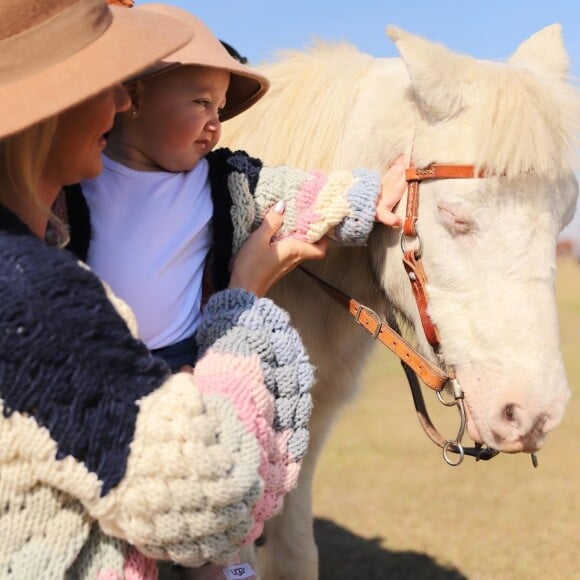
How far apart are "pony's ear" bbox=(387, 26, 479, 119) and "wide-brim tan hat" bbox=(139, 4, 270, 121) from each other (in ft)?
1.08

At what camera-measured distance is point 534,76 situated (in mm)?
1806

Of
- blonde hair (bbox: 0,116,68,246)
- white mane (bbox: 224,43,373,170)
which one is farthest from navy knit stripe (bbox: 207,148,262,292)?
blonde hair (bbox: 0,116,68,246)

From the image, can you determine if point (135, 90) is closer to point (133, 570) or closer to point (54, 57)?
point (54, 57)

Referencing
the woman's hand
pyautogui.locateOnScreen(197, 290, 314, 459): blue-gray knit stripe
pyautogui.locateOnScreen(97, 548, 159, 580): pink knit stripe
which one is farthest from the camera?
the woman's hand

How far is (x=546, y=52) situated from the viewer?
2.07 meters

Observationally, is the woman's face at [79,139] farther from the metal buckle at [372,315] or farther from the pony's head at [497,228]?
the metal buckle at [372,315]

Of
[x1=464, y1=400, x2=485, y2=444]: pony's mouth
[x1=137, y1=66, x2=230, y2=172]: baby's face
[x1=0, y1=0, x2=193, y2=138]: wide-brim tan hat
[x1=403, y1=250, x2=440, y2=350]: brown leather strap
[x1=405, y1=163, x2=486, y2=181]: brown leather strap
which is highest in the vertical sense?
[x1=0, y1=0, x2=193, y2=138]: wide-brim tan hat

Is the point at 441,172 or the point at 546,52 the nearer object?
the point at 441,172

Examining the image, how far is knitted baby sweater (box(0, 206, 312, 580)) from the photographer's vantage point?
97cm

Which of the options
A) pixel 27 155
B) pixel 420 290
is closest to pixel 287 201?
pixel 420 290

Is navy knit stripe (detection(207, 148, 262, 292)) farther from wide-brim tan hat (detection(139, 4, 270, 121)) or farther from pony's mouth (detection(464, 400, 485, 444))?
pony's mouth (detection(464, 400, 485, 444))

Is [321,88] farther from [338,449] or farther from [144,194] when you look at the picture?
[338,449]

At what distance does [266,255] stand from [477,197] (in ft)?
1.61

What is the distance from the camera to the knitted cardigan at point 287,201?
163 centimetres
